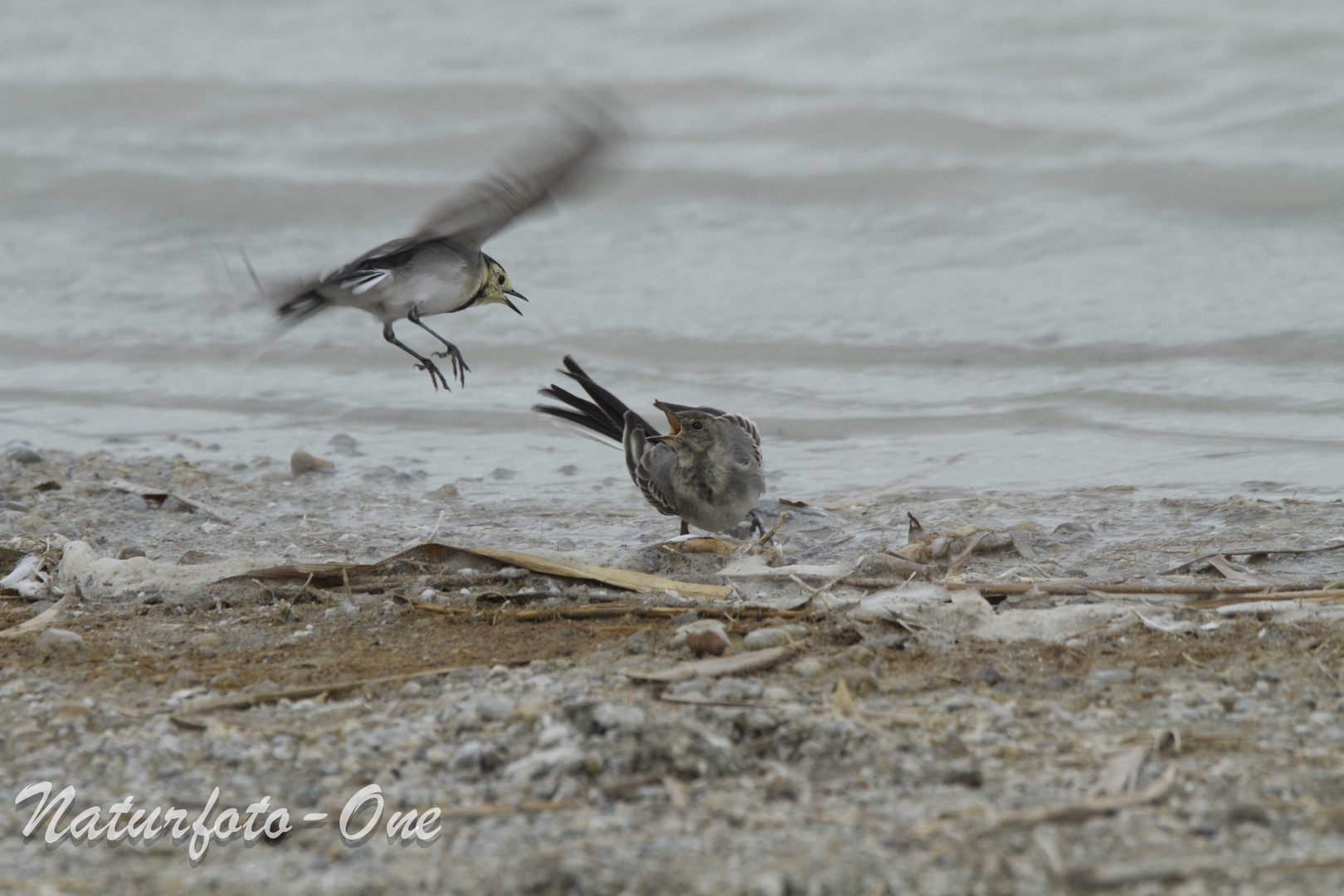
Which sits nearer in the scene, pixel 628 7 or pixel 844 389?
pixel 844 389

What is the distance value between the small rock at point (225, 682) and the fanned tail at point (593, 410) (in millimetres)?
2753

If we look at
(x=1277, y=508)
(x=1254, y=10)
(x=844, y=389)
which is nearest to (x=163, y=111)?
(x=844, y=389)

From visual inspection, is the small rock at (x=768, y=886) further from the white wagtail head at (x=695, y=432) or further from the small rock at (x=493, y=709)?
the white wagtail head at (x=695, y=432)

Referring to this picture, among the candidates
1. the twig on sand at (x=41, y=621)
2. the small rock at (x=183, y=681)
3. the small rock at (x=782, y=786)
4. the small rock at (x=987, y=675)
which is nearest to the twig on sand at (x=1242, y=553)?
the small rock at (x=987, y=675)

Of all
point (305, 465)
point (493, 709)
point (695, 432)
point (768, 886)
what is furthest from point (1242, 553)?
point (305, 465)

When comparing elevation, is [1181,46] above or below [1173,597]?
above

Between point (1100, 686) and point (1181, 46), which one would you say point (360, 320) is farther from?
point (1181, 46)

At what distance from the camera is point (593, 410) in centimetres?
713

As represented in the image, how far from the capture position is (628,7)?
68.0 ft

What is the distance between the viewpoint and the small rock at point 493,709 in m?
3.91

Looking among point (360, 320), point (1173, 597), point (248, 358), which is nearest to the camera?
point (1173, 597)

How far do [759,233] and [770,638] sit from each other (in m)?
8.96

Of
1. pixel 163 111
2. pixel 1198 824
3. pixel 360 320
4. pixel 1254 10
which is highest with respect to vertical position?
pixel 1254 10

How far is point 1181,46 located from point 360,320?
10448mm
